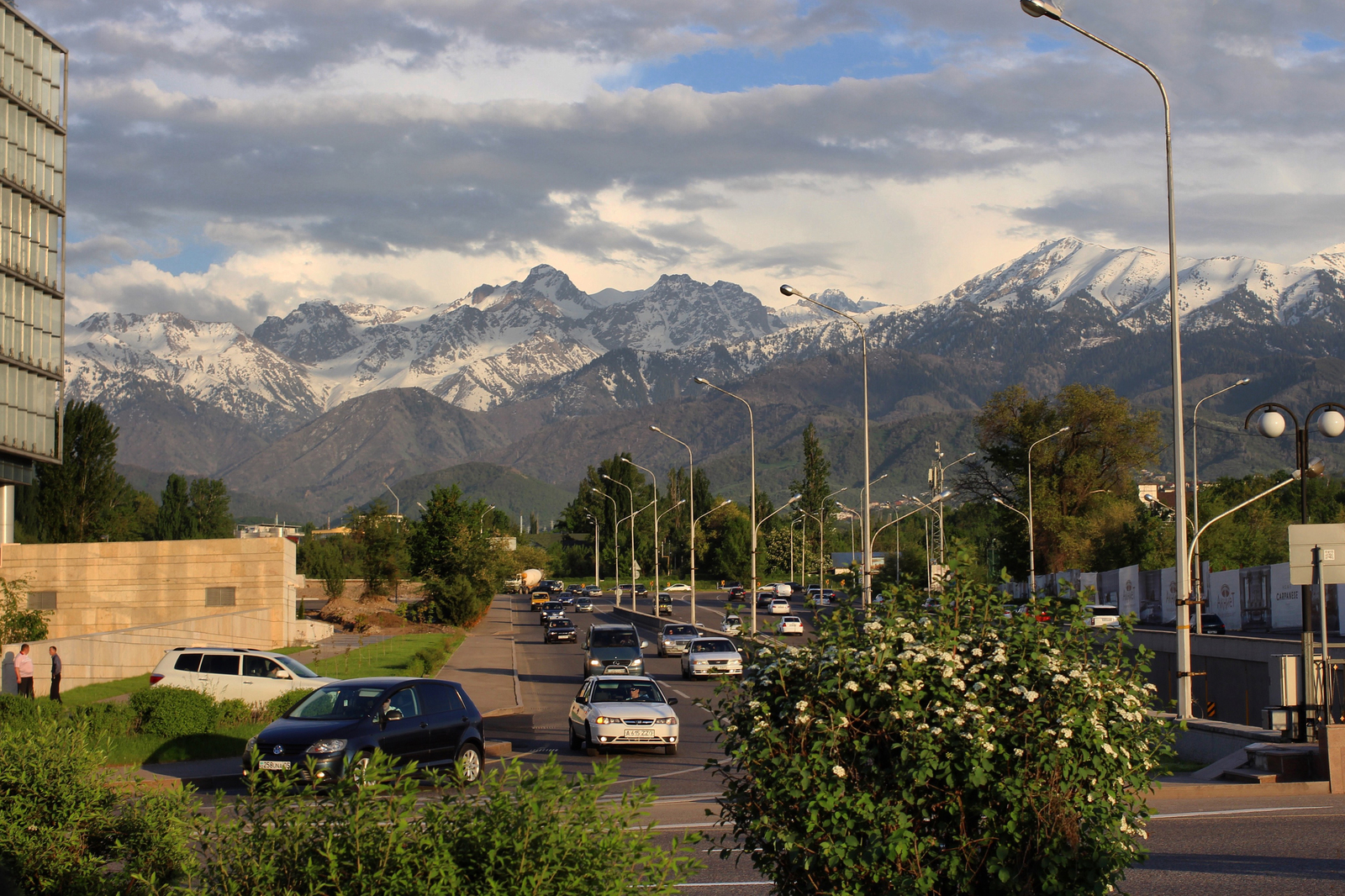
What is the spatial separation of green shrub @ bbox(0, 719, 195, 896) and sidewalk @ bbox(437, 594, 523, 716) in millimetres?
21168

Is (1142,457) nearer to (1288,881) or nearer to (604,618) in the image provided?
(604,618)

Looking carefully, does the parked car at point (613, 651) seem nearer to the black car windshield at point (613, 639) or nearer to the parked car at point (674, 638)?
the black car windshield at point (613, 639)

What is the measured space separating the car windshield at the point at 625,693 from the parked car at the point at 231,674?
Answer: 5.85 metres

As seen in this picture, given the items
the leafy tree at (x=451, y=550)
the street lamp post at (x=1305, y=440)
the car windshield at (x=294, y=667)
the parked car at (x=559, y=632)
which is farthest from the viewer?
the leafy tree at (x=451, y=550)

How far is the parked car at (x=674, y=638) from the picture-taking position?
164 feet

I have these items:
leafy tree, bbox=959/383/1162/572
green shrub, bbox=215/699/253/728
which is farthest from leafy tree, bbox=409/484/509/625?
green shrub, bbox=215/699/253/728

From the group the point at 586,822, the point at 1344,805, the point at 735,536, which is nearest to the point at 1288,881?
the point at 1344,805

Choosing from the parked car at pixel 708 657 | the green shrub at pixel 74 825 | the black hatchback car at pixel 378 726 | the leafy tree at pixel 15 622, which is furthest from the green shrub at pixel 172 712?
the leafy tree at pixel 15 622

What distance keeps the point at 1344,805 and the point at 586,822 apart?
45.1 feet

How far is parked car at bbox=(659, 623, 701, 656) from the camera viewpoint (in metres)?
50.0

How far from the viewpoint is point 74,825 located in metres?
6.68

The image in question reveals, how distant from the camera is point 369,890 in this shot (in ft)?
15.1

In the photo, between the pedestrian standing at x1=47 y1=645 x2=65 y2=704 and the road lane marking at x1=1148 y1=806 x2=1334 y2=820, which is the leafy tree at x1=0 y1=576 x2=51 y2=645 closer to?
the pedestrian standing at x1=47 y1=645 x2=65 y2=704

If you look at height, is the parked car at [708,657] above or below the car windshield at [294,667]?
below
